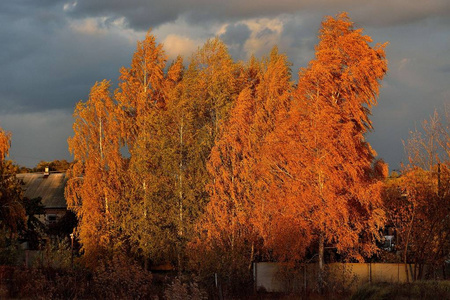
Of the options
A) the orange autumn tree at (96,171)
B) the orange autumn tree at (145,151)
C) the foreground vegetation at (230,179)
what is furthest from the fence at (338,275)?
the orange autumn tree at (96,171)

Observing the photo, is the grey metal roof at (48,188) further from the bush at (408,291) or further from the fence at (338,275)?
the bush at (408,291)

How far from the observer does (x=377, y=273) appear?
3103 centimetres

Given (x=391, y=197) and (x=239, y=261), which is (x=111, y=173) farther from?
(x=391, y=197)

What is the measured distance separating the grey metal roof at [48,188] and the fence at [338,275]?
38995mm

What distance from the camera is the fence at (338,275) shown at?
30.5 meters

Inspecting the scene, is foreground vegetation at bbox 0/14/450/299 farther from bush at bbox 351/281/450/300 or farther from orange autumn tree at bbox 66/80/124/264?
bush at bbox 351/281/450/300

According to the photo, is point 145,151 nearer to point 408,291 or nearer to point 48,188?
point 408,291

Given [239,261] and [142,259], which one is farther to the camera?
[142,259]

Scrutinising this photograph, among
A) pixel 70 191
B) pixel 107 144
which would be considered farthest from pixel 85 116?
pixel 70 191

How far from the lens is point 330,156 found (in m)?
30.2

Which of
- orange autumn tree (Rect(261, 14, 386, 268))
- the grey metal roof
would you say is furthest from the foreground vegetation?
the grey metal roof

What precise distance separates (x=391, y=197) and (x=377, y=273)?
3.88 meters

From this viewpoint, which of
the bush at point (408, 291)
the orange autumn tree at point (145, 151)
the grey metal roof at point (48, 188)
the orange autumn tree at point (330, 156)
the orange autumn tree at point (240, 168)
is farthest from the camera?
the grey metal roof at point (48, 188)

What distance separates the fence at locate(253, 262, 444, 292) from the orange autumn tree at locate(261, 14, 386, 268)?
0.71 meters
